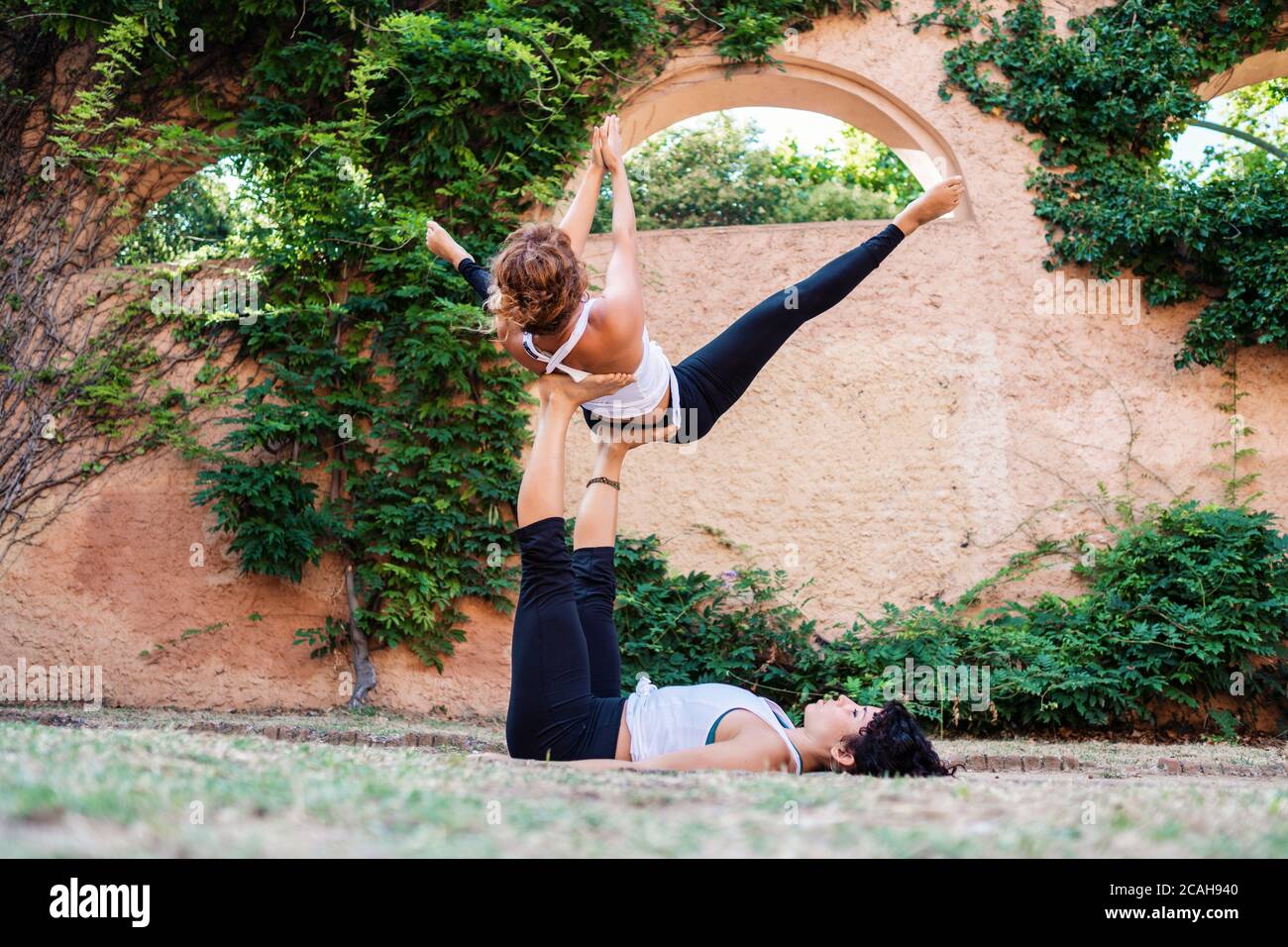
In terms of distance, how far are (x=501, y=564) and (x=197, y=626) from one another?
5.72 ft

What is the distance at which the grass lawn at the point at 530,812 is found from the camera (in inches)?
50.1

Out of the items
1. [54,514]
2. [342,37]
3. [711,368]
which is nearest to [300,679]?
[54,514]

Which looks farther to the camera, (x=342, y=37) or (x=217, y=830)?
(x=342, y=37)

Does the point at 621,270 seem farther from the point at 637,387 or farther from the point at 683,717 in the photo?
the point at 683,717

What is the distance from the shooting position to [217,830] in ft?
4.20

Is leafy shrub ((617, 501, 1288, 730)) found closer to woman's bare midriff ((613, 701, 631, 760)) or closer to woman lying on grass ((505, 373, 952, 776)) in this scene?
woman lying on grass ((505, 373, 952, 776))

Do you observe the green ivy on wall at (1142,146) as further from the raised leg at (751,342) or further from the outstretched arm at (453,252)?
the outstretched arm at (453,252)

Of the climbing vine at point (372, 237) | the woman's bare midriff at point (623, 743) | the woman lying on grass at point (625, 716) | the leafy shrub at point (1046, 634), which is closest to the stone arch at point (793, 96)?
the climbing vine at point (372, 237)

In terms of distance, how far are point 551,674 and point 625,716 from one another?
0.78 ft

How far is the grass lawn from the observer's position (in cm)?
127

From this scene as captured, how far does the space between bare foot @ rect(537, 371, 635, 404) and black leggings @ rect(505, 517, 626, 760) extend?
422 millimetres

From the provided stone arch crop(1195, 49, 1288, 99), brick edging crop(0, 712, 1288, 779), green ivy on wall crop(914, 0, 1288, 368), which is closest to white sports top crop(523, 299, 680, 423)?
brick edging crop(0, 712, 1288, 779)

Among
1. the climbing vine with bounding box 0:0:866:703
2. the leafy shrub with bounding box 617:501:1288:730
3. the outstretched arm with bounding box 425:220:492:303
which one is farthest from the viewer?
the climbing vine with bounding box 0:0:866:703
